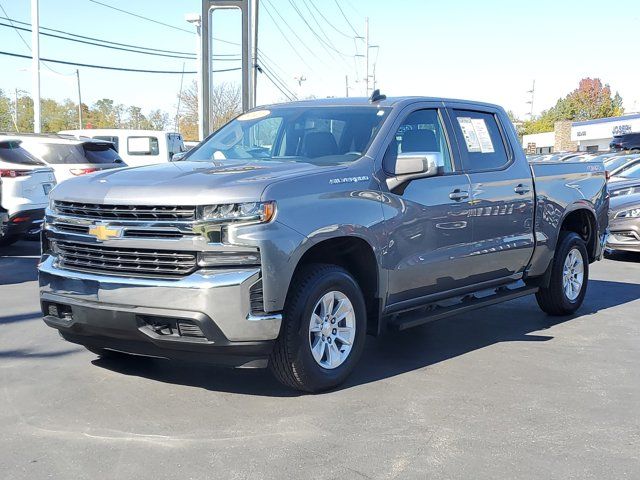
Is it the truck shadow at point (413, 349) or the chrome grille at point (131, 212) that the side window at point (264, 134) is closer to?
the chrome grille at point (131, 212)

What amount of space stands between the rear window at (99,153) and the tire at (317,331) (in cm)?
1068

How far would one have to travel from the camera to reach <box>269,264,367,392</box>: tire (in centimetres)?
485

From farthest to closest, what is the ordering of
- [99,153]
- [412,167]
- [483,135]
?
[99,153] → [483,135] → [412,167]

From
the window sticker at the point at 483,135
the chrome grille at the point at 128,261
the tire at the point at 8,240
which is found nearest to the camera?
the chrome grille at the point at 128,261

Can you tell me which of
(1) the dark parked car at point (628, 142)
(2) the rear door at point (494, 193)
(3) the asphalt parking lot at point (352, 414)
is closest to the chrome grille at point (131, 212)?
(3) the asphalt parking lot at point (352, 414)

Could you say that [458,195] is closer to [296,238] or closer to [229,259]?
[296,238]

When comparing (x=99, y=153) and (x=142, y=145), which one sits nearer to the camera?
(x=99, y=153)

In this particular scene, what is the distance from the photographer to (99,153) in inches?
591

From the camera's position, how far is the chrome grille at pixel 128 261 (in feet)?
15.2

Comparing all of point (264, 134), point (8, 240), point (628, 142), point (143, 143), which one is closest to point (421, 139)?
point (264, 134)

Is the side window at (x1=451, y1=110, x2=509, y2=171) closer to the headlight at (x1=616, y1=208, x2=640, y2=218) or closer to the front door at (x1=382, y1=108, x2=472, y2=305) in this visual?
the front door at (x1=382, y1=108, x2=472, y2=305)

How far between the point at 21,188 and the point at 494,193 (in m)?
7.43

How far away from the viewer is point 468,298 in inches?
257

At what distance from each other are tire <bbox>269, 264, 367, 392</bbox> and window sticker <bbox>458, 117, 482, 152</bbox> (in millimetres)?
2030
